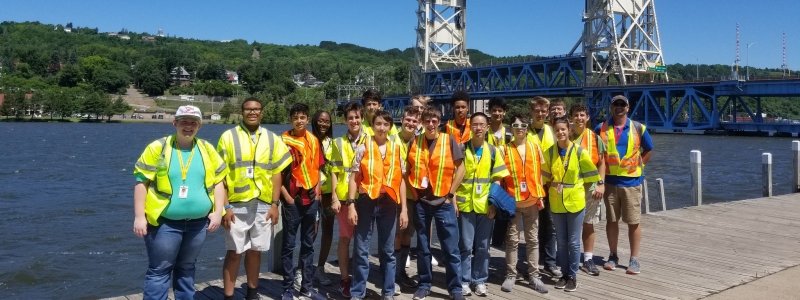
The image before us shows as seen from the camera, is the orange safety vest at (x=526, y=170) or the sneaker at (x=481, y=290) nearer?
the sneaker at (x=481, y=290)

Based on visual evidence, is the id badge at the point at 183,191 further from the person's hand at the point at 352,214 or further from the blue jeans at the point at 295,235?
the person's hand at the point at 352,214

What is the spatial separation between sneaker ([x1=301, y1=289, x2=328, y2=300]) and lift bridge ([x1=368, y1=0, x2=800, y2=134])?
45.3 m

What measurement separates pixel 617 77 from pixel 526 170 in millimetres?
65533

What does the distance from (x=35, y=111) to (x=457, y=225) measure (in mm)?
118174

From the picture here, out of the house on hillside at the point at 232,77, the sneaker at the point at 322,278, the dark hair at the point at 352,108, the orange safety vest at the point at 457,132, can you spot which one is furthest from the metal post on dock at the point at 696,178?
the house on hillside at the point at 232,77

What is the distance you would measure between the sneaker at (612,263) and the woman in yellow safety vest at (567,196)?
34.3 inches

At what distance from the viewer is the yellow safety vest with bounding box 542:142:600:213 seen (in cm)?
580

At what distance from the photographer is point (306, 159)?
5.31 m

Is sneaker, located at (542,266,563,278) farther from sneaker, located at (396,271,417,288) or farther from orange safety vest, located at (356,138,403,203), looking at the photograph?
orange safety vest, located at (356,138,403,203)

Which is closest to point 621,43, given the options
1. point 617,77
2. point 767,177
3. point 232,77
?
point 617,77

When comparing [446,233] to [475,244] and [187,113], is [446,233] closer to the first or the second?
[475,244]

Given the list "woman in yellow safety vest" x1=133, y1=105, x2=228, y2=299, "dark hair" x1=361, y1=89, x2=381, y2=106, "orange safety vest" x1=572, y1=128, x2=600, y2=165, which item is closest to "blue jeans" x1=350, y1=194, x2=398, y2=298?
"woman in yellow safety vest" x1=133, y1=105, x2=228, y2=299

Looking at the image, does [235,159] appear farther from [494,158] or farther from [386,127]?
[494,158]

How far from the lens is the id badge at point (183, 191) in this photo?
166 inches
